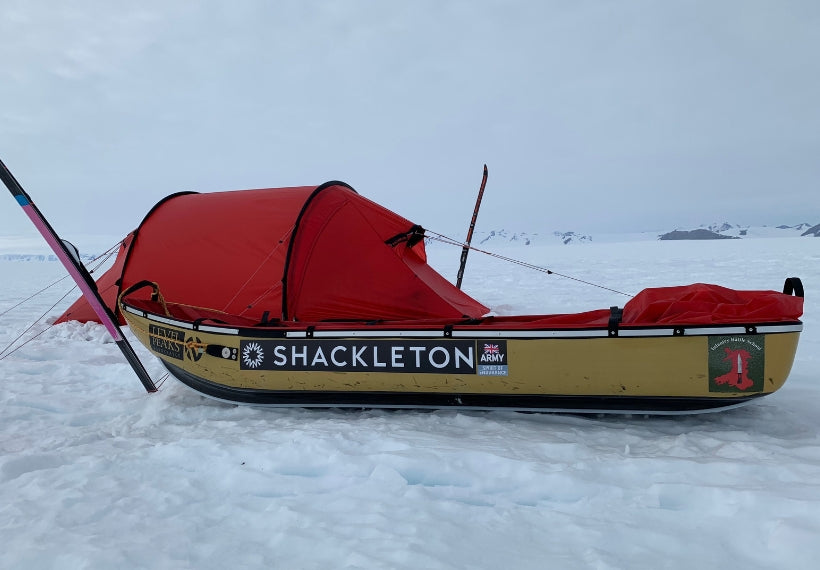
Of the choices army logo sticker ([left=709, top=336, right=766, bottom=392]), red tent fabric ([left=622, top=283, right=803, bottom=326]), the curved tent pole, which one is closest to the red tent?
the curved tent pole

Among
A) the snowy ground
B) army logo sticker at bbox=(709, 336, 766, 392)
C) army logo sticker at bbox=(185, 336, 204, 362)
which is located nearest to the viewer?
the snowy ground

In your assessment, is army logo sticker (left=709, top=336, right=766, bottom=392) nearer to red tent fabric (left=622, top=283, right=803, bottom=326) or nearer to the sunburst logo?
red tent fabric (left=622, top=283, right=803, bottom=326)

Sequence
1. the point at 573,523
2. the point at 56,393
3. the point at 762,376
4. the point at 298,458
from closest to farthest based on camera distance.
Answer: the point at 573,523
the point at 298,458
the point at 762,376
the point at 56,393

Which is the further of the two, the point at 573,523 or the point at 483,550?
the point at 573,523

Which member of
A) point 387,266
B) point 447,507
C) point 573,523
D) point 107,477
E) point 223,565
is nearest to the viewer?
point 223,565

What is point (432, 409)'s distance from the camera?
154 inches

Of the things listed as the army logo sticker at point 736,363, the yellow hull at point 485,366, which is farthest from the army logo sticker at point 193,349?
the army logo sticker at point 736,363

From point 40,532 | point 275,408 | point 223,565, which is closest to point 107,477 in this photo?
point 40,532

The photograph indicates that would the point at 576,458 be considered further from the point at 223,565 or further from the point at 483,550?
the point at 223,565

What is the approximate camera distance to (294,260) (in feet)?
17.7

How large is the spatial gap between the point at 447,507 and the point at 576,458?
0.87 metres

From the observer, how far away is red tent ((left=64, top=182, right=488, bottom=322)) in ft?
17.7

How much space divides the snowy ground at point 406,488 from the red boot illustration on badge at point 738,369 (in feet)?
1.04

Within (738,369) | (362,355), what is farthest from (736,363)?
(362,355)
